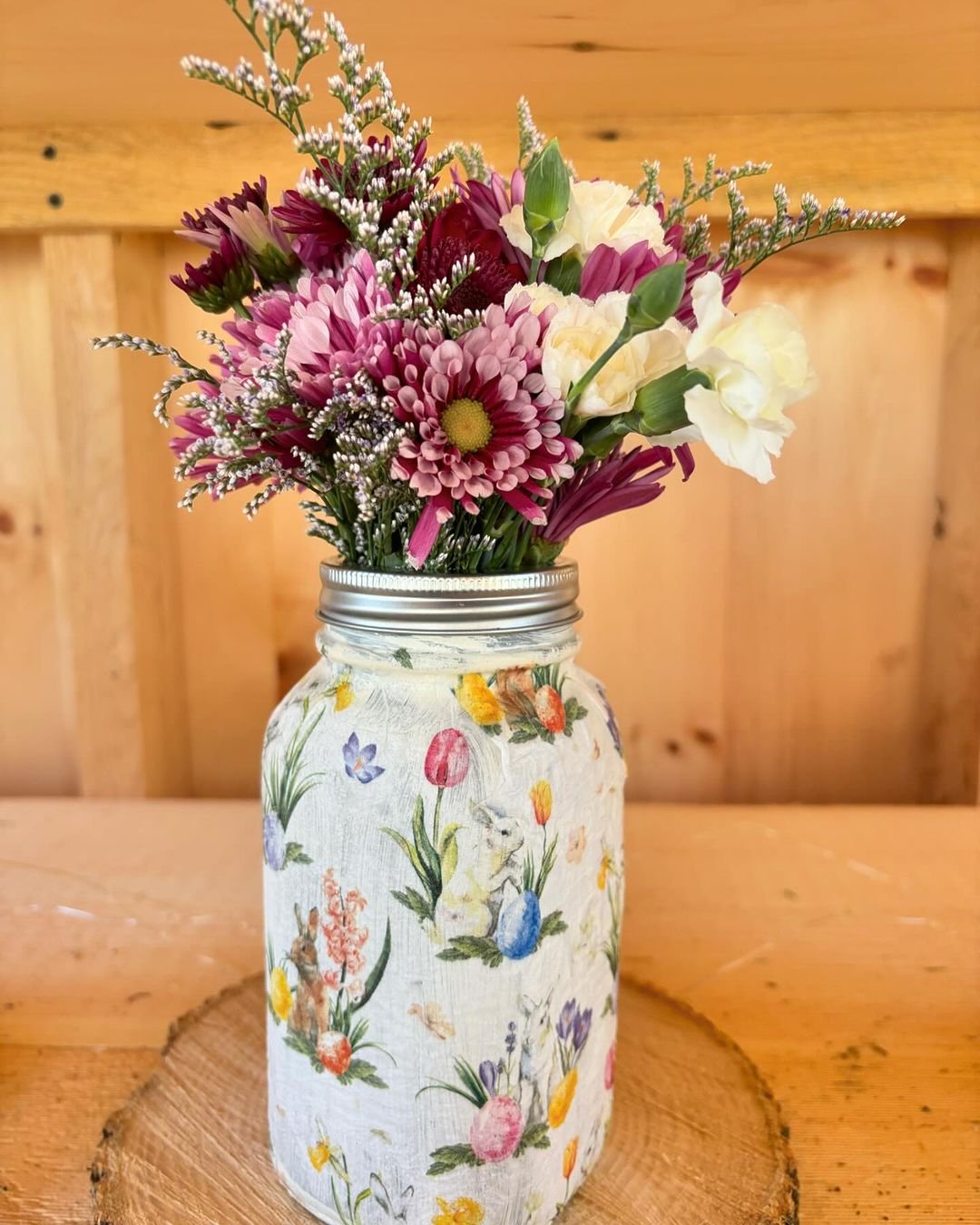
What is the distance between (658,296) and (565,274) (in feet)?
0.41

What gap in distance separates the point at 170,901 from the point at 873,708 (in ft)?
2.45

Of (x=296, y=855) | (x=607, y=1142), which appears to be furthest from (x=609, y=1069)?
(x=296, y=855)

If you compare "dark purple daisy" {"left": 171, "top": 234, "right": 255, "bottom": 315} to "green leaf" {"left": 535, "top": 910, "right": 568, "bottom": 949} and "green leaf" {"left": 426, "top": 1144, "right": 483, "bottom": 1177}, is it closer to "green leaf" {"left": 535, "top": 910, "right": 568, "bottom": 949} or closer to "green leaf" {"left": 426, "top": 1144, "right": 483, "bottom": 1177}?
"green leaf" {"left": 535, "top": 910, "right": 568, "bottom": 949}

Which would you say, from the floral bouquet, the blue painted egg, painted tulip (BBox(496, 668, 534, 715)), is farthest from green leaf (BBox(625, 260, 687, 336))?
the blue painted egg

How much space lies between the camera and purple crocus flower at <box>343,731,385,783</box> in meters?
0.56

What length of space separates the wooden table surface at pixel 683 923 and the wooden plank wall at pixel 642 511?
0.07 meters

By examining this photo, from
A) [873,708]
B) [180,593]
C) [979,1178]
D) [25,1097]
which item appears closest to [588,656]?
[873,708]

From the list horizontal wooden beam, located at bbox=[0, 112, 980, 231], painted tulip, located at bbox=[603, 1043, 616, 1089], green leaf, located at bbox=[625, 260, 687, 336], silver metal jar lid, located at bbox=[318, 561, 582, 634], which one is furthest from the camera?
horizontal wooden beam, located at bbox=[0, 112, 980, 231]

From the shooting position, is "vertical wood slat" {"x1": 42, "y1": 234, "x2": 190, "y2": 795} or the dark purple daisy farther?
"vertical wood slat" {"x1": 42, "y1": 234, "x2": 190, "y2": 795}

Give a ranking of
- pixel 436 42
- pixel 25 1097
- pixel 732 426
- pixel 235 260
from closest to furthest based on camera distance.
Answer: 1. pixel 732 426
2. pixel 235 260
3. pixel 436 42
4. pixel 25 1097

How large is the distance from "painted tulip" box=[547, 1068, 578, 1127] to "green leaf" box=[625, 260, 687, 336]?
18.3 inches

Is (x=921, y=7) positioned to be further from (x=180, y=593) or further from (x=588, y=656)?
(x=180, y=593)

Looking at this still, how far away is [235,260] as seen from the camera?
58cm

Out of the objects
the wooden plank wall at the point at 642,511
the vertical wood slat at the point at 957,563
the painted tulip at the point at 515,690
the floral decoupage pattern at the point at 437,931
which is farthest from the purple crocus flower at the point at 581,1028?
the vertical wood slat at the point at 957,563
